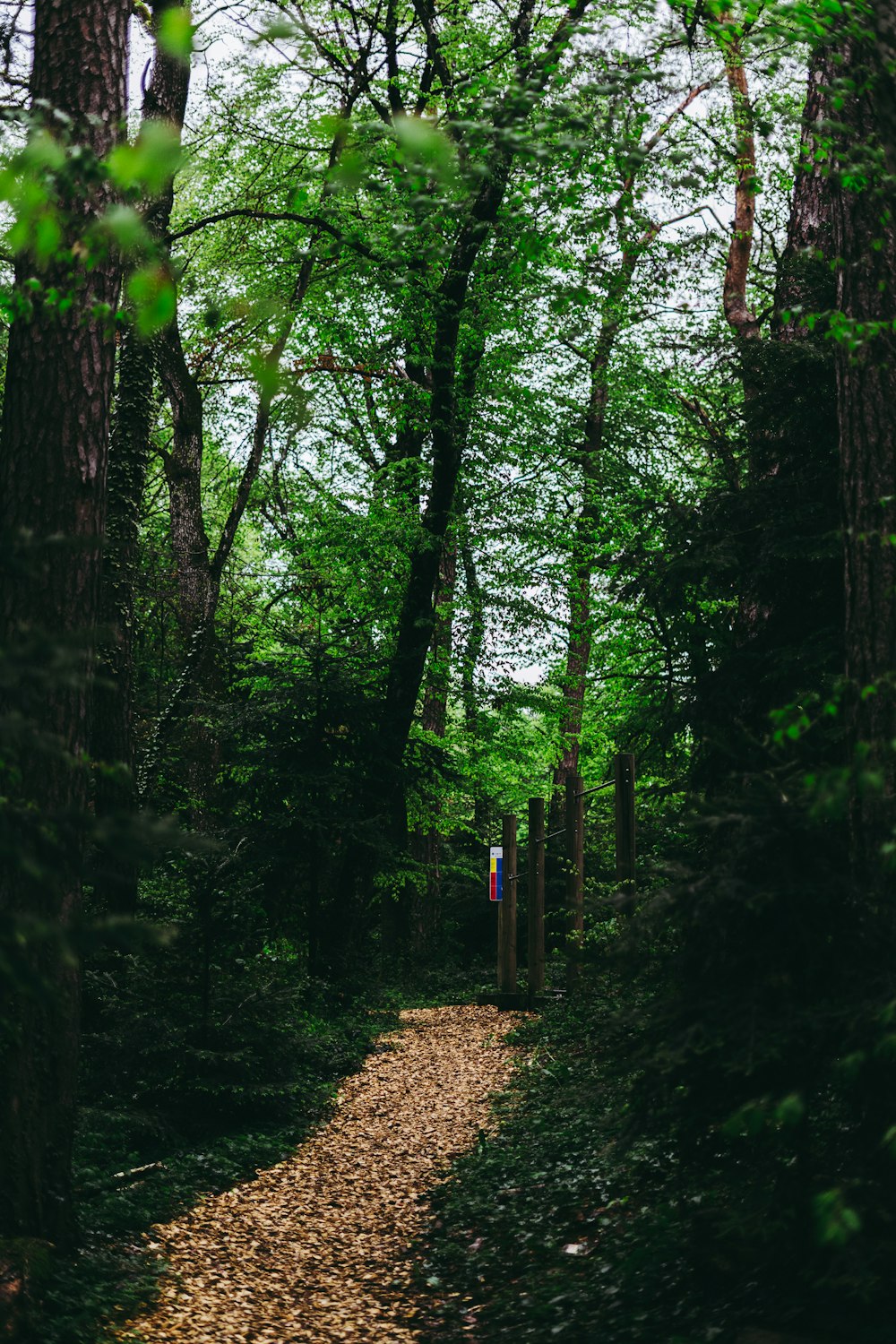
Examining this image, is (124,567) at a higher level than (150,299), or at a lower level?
higher

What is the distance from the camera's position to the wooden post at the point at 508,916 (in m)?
13.9

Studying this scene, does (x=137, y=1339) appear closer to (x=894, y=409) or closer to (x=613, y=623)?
(x=894, y=409)

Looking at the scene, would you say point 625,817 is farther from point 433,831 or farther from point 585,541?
point 585,541

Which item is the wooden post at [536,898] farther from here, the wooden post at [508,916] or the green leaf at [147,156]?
the green leaf at [147,156]

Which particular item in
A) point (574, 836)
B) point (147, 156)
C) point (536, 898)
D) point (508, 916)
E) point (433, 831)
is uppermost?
point (147, 156)

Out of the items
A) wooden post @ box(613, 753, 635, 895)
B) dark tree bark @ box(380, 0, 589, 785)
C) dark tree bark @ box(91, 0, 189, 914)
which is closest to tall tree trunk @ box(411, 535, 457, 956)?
dark tree bark @ box(380, 0, 589, 785)

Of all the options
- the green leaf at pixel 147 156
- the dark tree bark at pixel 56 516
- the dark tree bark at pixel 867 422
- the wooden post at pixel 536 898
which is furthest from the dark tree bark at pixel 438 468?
the green leaf at pixel 147 156

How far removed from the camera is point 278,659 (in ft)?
43.9

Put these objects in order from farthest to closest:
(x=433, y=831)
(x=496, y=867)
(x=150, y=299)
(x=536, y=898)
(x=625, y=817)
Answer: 1. (x=433, y=831)
2. (x=496, y=867)
3. (x=536, y=898)
4. (x=625, y=817)
5. (x=150, y=299)

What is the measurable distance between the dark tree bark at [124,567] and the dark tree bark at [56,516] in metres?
2.75

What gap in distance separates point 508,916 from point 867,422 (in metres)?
9.95

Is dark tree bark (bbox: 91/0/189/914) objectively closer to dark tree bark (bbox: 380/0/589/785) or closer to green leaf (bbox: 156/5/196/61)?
dark tree bark (bbox: 380/0/589/785)

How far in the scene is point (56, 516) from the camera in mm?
5219

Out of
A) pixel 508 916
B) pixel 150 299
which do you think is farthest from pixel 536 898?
pixel 150 299
